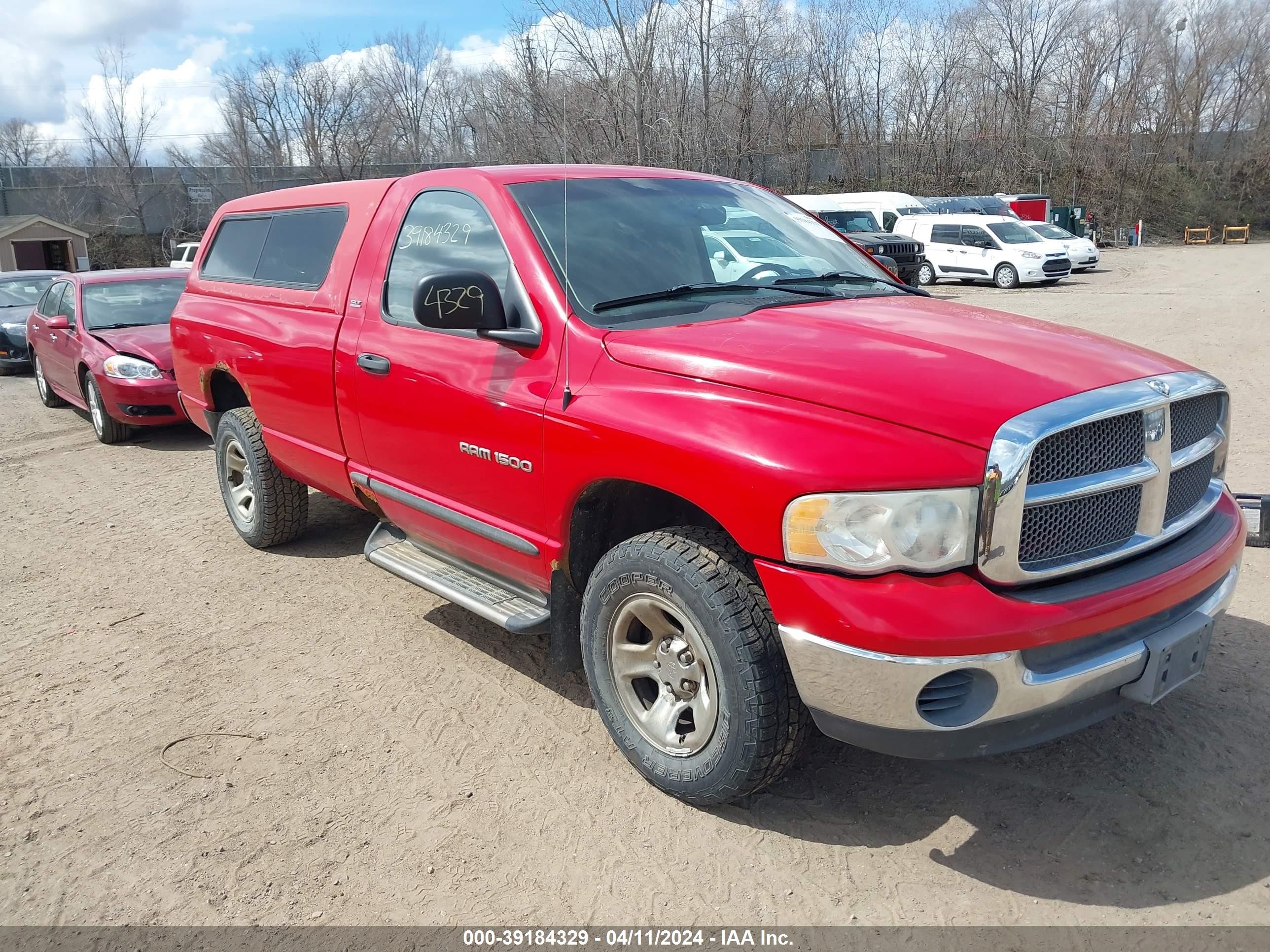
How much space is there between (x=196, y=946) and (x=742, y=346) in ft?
7.39

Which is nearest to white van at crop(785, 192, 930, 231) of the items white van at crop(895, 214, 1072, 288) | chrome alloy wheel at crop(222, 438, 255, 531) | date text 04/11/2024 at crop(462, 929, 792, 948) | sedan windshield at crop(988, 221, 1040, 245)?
white van at crop(895, 214, 1072, 288)

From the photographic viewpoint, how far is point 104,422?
9227 mm

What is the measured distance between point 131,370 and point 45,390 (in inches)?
148

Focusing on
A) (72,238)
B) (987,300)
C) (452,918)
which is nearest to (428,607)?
(452,918)

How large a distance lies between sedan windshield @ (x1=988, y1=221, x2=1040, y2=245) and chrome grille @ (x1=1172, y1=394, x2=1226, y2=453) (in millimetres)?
23672

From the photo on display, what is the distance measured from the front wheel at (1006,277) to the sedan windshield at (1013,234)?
70cm

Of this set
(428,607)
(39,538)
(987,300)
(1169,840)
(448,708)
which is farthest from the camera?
(987,300)

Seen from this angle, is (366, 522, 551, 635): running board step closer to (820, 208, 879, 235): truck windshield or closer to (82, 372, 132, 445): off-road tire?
(82, 372, 132, 445): off-road tire

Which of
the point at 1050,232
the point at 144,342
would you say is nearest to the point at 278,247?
the point at 144,342

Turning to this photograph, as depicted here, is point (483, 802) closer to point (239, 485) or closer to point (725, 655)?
point (725, 655)

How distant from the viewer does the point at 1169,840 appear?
9.43 feet

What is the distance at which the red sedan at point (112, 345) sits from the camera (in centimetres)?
884

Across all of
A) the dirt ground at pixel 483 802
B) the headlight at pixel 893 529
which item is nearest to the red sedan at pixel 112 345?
the dirt ground at pixel 483 802

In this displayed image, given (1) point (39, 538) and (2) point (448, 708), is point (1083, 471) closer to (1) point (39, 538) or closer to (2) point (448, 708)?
(2) point (448, 708)
